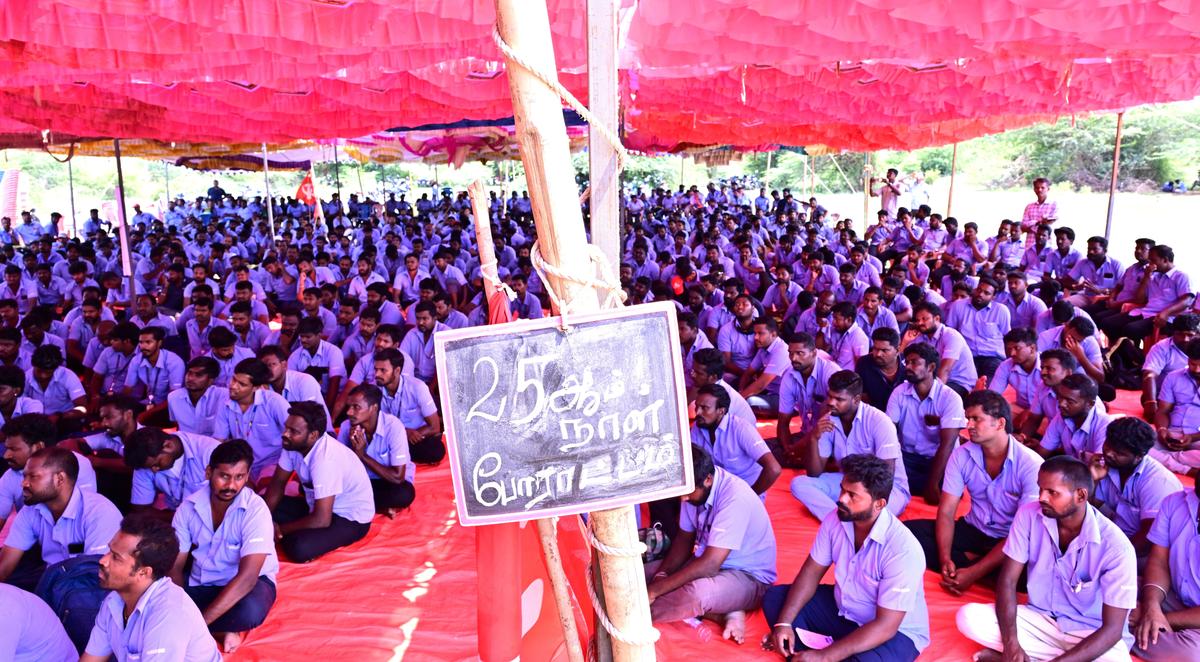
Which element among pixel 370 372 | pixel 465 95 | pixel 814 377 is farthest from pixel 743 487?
pixel 465 95

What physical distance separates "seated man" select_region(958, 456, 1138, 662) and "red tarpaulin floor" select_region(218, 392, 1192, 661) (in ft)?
0.92

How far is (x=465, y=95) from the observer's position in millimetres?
6621

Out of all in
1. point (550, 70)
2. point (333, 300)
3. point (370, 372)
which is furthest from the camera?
point (333, 300)

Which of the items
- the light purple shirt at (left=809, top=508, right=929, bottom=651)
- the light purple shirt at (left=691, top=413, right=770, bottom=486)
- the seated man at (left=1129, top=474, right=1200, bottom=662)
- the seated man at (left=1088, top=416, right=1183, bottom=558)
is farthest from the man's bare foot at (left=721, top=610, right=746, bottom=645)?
the seated man at (left=1088, top=416, right=1183, bottom=558)

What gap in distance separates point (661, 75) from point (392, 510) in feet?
11.7

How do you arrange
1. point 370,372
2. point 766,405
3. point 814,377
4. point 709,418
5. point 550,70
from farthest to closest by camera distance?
point 766,405 → point 370,372 → point 814,377 → point 709,418 → point 550,70

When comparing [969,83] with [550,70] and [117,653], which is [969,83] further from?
[117,653]

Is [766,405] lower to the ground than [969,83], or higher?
lower

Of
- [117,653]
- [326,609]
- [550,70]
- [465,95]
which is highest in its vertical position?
[465,95]

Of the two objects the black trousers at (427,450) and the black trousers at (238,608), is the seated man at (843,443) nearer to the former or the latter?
the black trousers at (427,450)

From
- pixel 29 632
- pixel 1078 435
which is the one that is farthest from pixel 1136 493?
pixel 29 632

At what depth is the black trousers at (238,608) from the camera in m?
3.71

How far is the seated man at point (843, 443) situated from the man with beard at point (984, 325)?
2678mm

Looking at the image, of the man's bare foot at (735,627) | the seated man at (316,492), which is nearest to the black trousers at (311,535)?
the seated man at (316,492)
